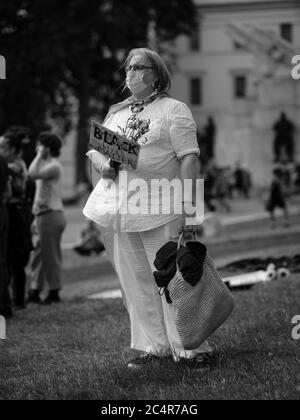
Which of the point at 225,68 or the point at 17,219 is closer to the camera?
the point at 17,219

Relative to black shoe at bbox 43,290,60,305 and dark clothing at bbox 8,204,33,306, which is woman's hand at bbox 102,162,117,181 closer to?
dark clothing at bbox 8,204,33,306

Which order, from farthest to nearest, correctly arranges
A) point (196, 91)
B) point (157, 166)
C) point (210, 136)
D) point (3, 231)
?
1. point (196, 91)
2. point (210, 136)
3. point (3, 231)
4. point (157, 166)

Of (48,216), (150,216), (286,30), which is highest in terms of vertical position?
(286,30)

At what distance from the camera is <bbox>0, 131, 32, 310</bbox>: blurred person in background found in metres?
9.41

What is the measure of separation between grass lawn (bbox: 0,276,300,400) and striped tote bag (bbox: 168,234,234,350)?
0.75 ft

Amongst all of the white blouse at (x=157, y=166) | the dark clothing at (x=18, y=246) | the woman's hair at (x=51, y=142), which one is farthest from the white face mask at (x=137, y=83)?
the woman's hair at (x=51, y=142)

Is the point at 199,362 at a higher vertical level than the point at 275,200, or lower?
higher

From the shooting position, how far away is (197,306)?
17.8 ft

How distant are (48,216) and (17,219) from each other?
0.92 metres

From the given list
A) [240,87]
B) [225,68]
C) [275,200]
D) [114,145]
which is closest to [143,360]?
[114,145]

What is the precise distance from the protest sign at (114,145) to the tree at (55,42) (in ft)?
107

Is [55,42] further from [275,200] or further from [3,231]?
[3,231]

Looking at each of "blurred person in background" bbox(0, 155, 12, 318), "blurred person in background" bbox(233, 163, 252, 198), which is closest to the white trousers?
"blurred person in background" bbox(0, 155, 12, 318)

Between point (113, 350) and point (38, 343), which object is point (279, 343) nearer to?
point (113, 350)
